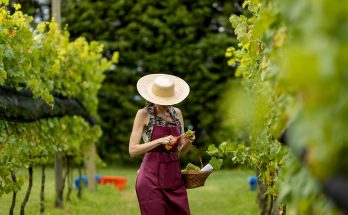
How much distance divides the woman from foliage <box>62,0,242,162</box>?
12.1 m

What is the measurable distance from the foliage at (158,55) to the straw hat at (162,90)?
11836 mm

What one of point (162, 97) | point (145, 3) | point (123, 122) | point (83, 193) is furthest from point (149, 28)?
point (162, 97)

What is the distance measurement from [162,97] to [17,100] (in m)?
1.76

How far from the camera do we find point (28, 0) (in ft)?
63.6

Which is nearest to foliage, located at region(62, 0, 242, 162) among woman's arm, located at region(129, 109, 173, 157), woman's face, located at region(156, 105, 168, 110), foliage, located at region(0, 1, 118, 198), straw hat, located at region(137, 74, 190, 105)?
foliage, located at region(0, 1, 118, 198)

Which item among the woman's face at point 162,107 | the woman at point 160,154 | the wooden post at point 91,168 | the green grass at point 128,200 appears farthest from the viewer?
the wooden post at point 91,168

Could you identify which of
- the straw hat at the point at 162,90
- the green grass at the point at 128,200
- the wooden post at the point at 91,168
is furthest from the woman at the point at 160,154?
the wooden post at the point at 91,168

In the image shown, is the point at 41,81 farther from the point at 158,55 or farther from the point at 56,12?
the point at 158,55

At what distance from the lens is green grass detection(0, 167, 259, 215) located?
981 cm

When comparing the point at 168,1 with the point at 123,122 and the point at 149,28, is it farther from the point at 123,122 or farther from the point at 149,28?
the point at 123,122

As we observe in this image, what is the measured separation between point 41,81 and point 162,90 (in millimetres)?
2528

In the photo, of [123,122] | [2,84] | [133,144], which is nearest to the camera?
[133,144]

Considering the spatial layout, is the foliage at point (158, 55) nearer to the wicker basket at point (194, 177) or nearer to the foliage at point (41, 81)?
the foliage at point (41, 81)

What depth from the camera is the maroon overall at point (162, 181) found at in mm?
4996
